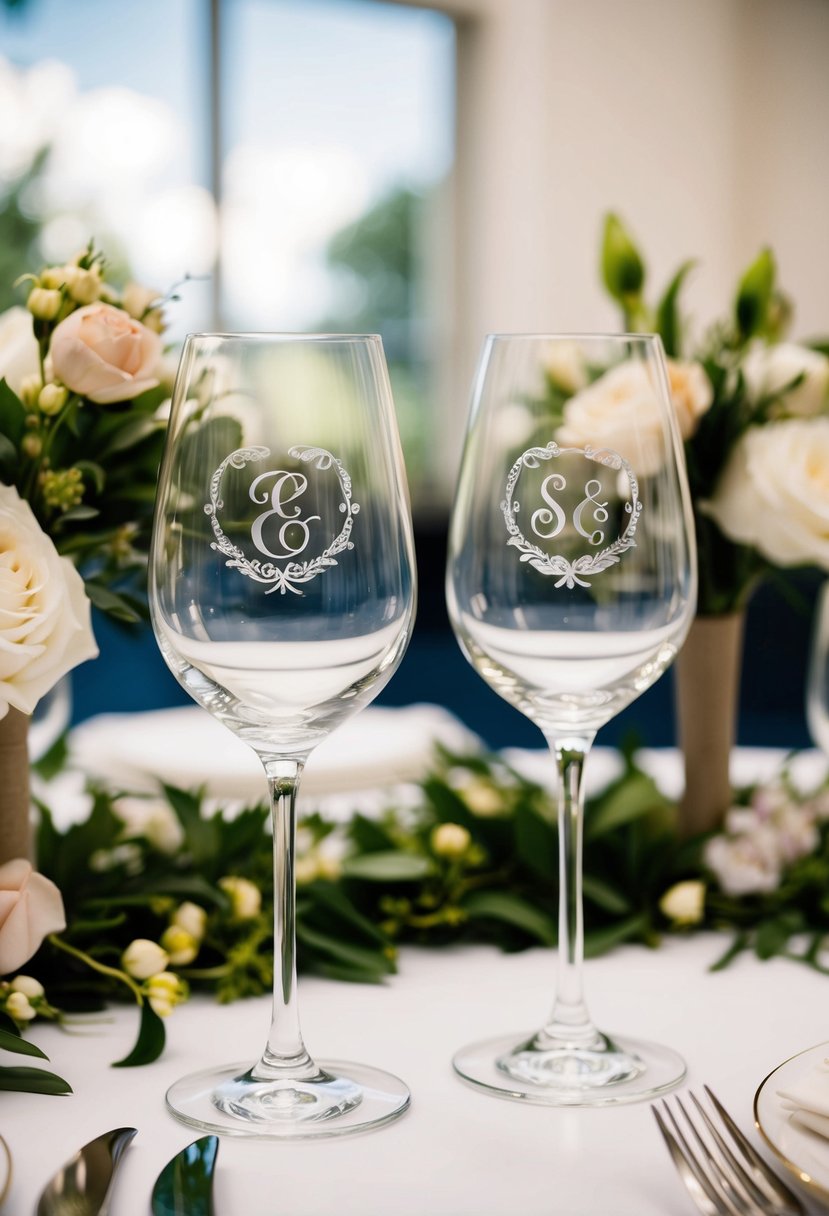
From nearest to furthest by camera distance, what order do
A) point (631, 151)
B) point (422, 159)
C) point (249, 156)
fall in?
point (249, 156)
point (631, 151)
point (422, 159)

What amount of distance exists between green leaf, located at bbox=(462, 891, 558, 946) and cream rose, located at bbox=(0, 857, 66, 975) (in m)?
0.28

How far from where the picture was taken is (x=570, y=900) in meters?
0.64

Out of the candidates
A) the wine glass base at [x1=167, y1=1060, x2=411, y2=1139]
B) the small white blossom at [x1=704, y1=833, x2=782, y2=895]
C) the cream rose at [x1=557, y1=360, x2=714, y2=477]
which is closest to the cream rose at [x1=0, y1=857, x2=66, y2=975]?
the wine glass base at [x1=167, y1=1060, x2=411, y2=1139]

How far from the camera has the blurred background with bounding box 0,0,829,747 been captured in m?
4.04

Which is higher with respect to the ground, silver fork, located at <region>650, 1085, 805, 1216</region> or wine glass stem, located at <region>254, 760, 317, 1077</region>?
wine glass stem, located at <region>254, 760, 317, 1077</region>

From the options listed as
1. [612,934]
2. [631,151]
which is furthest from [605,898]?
[631,151]

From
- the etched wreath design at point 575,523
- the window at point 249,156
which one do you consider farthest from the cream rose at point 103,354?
the window at point 249,156

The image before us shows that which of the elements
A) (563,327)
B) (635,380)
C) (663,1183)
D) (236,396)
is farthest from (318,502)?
(563,327)

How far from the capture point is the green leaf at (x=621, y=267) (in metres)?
0.99

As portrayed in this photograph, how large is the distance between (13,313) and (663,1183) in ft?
1.87

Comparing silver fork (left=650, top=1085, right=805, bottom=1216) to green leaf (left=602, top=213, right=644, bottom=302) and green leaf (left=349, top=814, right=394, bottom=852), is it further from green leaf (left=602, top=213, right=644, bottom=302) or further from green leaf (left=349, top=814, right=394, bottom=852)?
green leaf (left=602, top=213, right=644, bottom=302)

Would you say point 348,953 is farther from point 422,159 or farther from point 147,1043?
point 422,159

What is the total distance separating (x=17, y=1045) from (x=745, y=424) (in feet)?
1.97

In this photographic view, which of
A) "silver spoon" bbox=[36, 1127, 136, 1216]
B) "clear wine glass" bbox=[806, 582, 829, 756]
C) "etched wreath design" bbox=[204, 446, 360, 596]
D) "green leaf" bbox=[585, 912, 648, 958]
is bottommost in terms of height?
"green leaf" bbox=[585, 912, 648, 958]
